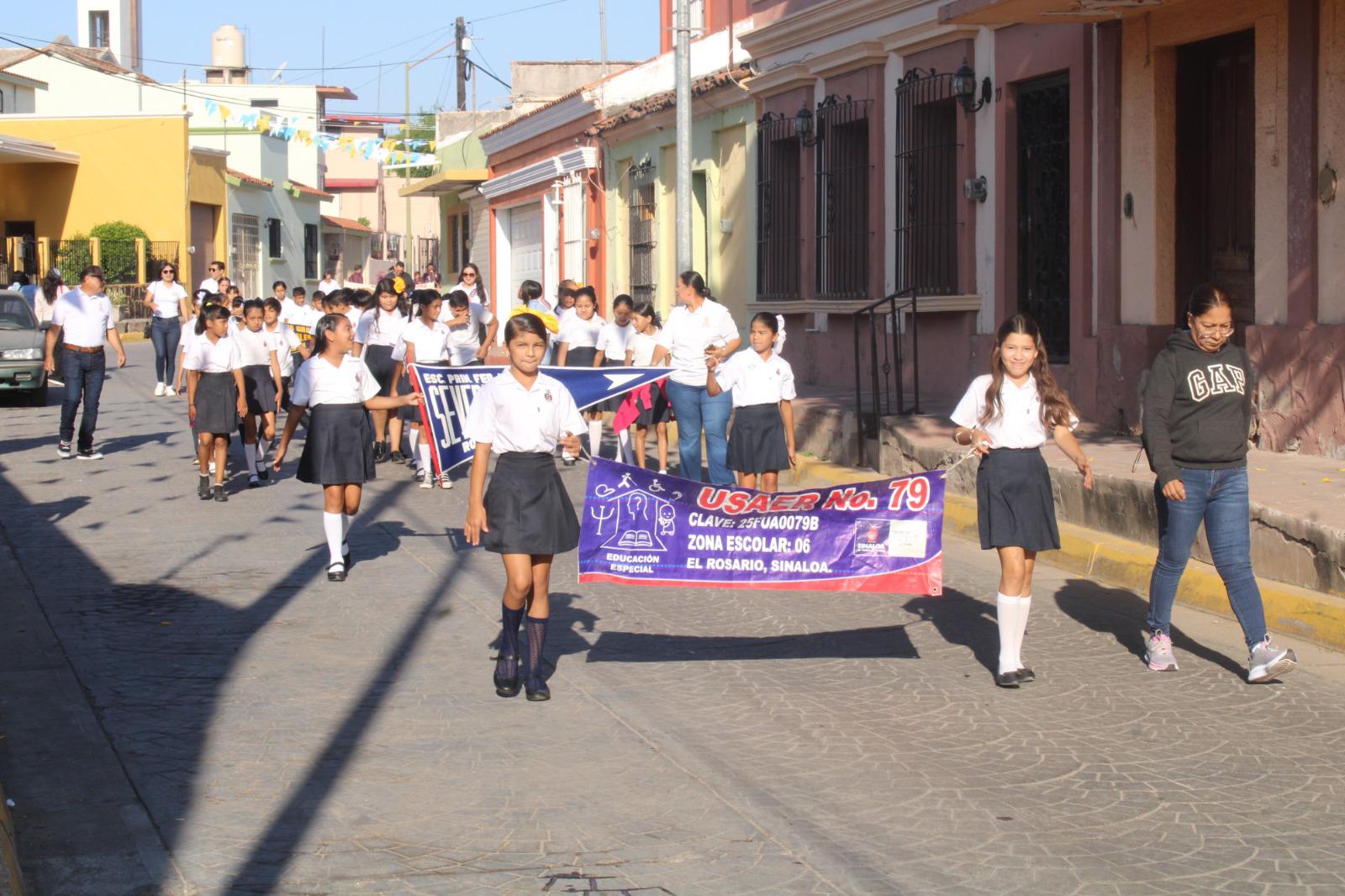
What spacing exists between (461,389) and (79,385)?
676 cm

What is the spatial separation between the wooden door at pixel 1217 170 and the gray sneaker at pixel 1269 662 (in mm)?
6116

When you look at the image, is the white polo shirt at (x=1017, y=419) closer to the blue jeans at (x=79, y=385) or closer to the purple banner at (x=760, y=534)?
the purple banner at (x=760, y=534)

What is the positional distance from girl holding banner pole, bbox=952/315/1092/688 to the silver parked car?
17.4 m

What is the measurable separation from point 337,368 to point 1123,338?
22.3 ft

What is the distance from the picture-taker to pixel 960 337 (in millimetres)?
16453

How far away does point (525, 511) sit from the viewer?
679 cm

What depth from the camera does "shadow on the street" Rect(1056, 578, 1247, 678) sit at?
7.71 meters

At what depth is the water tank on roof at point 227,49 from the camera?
76250 mm

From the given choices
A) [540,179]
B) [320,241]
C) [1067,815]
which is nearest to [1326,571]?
[1067,815]

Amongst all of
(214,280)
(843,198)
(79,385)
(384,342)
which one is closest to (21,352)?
(214,280)

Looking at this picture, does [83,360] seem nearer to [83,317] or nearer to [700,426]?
[83,317]

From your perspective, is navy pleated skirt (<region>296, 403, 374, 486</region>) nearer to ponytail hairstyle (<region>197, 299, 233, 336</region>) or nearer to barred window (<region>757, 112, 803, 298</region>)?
ponytail hairstyle (<region>197, 299, 233, 336</region>)

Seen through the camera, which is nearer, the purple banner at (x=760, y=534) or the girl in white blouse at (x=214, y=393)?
the purple banner at (x=760, y=534)

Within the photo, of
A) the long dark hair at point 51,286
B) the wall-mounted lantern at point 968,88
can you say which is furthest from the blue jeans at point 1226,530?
the long dark hair at point 51,286
